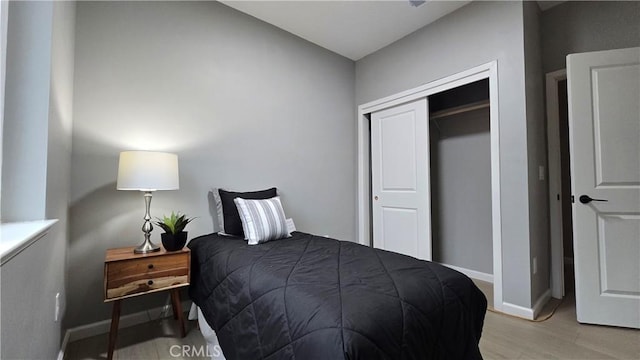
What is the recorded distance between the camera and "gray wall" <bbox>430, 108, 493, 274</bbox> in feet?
10.1

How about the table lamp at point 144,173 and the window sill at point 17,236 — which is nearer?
the window sill at point 17,236

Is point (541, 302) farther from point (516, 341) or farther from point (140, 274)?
point (140, 274)

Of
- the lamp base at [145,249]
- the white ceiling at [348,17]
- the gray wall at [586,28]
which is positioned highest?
the white ceiling at [348,17]

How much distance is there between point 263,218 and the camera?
6.84 ft

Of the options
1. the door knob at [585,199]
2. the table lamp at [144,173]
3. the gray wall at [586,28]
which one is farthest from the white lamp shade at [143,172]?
the gray wall at [586,28]

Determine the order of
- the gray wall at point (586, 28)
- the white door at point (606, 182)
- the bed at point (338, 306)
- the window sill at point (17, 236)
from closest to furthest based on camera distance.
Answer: the window sill at point (17, 236) → the bed at point (338, 306) → the white door at point (606, 182) → the gray wall at point (586, 28)

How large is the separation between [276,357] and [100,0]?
2535 mm

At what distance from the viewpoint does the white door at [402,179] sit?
2.86 metres

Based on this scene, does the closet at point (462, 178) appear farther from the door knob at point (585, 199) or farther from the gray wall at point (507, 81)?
the door knob at point (585, 199)

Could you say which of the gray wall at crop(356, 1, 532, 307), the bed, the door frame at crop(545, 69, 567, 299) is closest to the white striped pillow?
the bed

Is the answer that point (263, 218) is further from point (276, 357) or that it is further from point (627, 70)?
point (627, 70)

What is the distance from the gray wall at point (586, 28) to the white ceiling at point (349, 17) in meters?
0.16

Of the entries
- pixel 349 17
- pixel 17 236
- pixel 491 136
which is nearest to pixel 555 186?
pixel 491 136

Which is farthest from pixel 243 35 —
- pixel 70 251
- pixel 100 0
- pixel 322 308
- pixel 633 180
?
pixel 633 180
